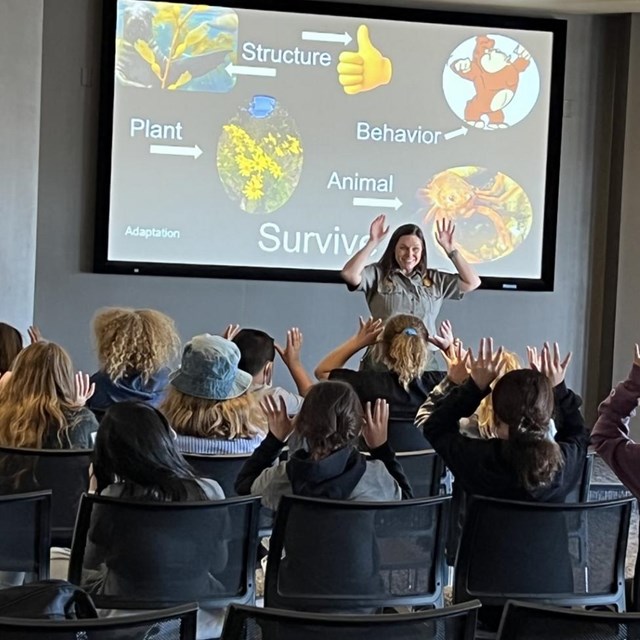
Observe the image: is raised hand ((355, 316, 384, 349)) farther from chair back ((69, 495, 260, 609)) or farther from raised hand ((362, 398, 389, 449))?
chair back ((69, 495, 260, 609))

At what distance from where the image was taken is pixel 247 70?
6934 mm

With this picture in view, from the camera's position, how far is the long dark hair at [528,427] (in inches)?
114

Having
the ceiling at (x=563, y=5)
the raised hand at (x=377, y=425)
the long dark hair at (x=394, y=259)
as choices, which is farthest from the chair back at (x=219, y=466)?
the ceiling at (x=563, y=5)

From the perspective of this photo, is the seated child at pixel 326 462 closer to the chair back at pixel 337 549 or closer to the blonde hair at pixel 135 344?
the chair back at pixel 337 549

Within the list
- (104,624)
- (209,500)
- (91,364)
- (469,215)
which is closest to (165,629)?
(104,624)

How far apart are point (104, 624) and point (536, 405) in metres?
1.63

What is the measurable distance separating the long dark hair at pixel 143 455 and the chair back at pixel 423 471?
1024mm

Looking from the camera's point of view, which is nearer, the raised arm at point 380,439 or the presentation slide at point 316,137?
the raised arm at point 380,439

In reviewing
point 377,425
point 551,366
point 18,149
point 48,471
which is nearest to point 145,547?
point 48,471

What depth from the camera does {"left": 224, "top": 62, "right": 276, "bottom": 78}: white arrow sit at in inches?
272

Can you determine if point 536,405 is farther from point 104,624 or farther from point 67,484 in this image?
point 104,624

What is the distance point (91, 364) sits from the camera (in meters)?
6.97

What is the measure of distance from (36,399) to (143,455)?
1.00 m

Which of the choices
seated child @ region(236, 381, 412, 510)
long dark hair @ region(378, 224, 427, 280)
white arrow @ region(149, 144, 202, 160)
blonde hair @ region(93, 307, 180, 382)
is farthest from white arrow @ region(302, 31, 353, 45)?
seated child @ region(236, 381, 412, 510)
